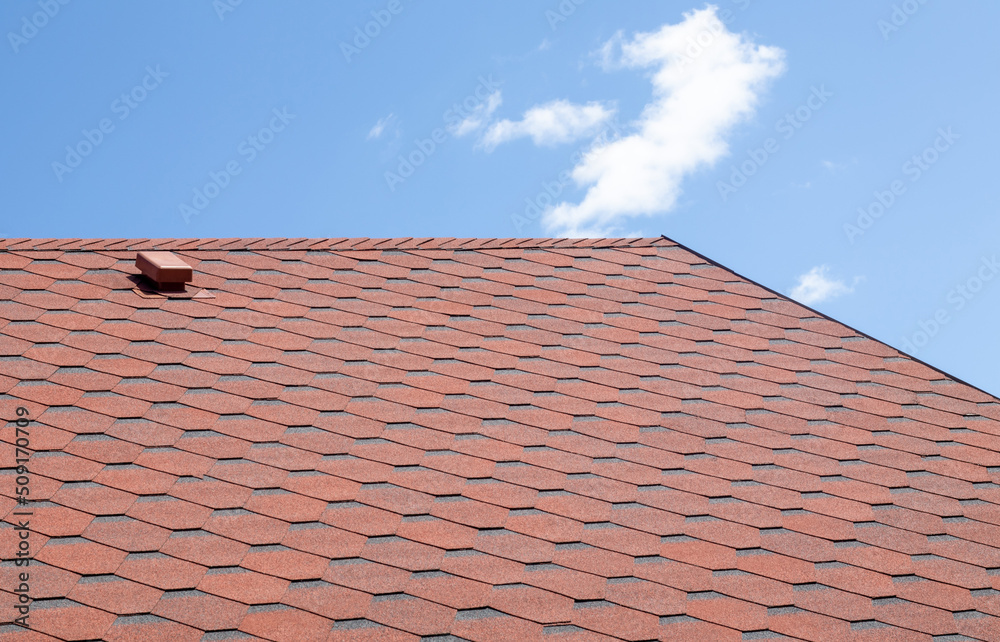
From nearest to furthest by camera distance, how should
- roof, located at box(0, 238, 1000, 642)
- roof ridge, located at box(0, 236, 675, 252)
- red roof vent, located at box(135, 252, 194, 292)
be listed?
roof, located at box(0, 238, 1000, 642)
red roof vent, located at box(135, 252, 194, 292)
roof ridge, located at box(0, 236, 675, 252)

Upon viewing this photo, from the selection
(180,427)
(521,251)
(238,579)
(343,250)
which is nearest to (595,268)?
(521,251)

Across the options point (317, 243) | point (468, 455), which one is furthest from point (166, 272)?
point (468, 455)

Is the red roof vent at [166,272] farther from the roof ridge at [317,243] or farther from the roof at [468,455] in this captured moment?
the roof ridge at [317,243]

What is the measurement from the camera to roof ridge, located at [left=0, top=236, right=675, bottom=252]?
8938 millimetres

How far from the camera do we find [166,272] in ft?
27.4

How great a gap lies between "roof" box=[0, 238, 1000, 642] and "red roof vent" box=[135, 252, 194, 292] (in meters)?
0.17

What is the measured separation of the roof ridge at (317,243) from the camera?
352 inches

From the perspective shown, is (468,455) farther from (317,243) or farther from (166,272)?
(317,243)

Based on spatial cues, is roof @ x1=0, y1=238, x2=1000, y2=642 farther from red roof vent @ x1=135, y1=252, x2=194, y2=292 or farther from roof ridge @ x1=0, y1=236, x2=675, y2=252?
red roof vent @ x1=135, y1=252, x2=194, y2=292

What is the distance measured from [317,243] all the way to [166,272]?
5.29 ft

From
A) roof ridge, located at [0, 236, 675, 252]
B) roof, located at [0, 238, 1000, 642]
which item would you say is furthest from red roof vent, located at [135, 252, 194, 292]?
roof ridge, located at [0, 236, 675, 252]

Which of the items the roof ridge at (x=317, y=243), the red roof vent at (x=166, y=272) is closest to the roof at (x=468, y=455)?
the roof ridge at (x=317, y=243)

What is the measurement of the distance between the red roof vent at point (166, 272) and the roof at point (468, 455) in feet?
0.55

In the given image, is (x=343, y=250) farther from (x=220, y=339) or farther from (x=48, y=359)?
(x=48, y=359)
